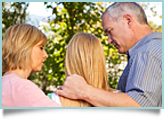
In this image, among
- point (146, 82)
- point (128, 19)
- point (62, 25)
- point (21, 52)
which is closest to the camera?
point (146, 82)

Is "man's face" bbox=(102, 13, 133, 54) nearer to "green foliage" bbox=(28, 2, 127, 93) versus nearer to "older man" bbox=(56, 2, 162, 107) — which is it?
"older man" bbox=(56, 2, 162, 107)

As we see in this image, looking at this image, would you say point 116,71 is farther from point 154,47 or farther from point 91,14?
point 154,47

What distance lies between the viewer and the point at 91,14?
13.2 ft

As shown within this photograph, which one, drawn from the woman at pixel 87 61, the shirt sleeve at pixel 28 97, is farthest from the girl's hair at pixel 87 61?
the shirt sleeve at pixel 28 97

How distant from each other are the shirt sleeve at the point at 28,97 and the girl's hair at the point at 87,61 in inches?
15.1

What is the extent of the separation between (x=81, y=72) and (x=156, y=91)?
622 mm

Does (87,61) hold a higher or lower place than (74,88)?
higher

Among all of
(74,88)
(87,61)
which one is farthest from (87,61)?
(74,88)

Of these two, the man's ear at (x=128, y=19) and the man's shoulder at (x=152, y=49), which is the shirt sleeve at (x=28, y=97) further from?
the man's ear at (x=128, y=19)

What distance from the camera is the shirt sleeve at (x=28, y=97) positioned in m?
Answer: 1.48

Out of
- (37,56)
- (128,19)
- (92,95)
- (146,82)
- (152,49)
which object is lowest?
(92,95)

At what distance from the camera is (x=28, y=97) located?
149 cm

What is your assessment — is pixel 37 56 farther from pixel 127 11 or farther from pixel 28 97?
pixel 127 11

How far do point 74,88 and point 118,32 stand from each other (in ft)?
2.89
